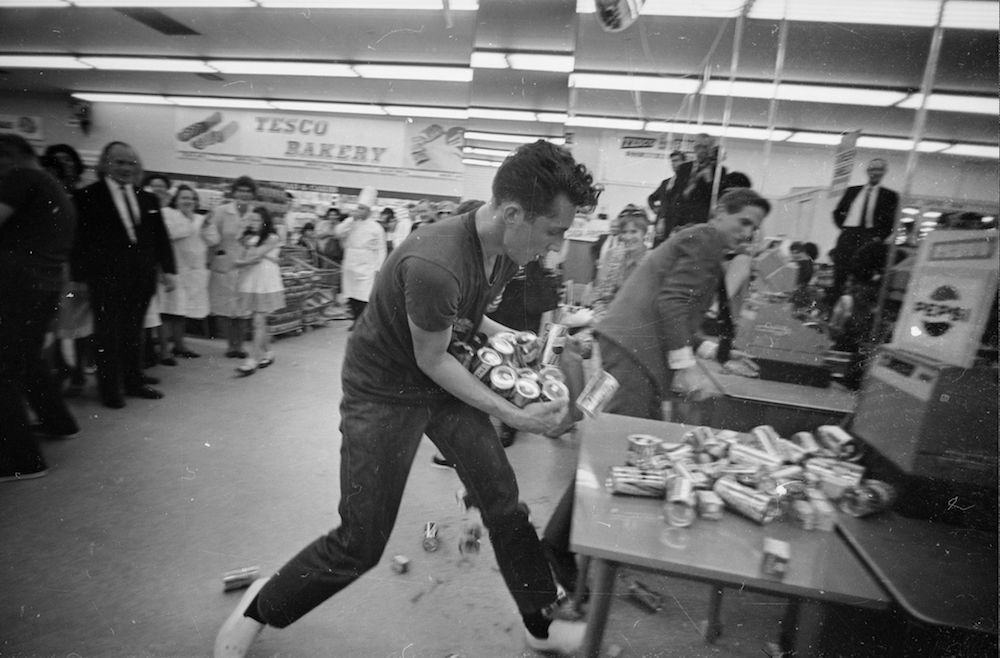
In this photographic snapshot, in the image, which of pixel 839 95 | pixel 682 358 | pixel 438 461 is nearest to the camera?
pixel 839 95

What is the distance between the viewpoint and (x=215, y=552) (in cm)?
118

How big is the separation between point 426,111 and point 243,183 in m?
0.49

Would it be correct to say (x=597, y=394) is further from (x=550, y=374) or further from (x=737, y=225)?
(x=737, y=225)

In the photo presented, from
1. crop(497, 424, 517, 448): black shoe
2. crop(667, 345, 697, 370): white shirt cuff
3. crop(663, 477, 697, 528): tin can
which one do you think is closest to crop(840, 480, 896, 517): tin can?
crop(663, 477, 697, 528): tin can

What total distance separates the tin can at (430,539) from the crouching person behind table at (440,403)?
0.41m

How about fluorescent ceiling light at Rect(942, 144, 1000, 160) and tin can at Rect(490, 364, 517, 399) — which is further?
tin can at Rect(490, 364, 517, 399)

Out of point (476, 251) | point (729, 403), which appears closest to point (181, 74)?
point (476, 251)

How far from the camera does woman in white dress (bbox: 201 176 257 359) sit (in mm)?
1080

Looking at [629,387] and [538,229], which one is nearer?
[538,229]

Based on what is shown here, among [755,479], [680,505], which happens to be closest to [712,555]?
[680,505]

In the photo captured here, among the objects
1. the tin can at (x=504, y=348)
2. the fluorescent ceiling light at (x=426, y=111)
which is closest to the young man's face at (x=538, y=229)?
the tin can at (x=504, y=348)

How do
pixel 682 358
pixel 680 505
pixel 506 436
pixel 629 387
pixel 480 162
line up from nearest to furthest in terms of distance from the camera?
pixel 680 505, pixel 480 162, pixel 682 358, pixel 629 387, pixel 506 436

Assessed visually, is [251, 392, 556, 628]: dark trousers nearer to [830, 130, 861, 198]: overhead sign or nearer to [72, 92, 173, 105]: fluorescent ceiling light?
[72, 92, 173, 105]: fluorescent ceiling light

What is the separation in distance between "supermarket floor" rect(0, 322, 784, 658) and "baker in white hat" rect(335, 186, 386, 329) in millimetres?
483
